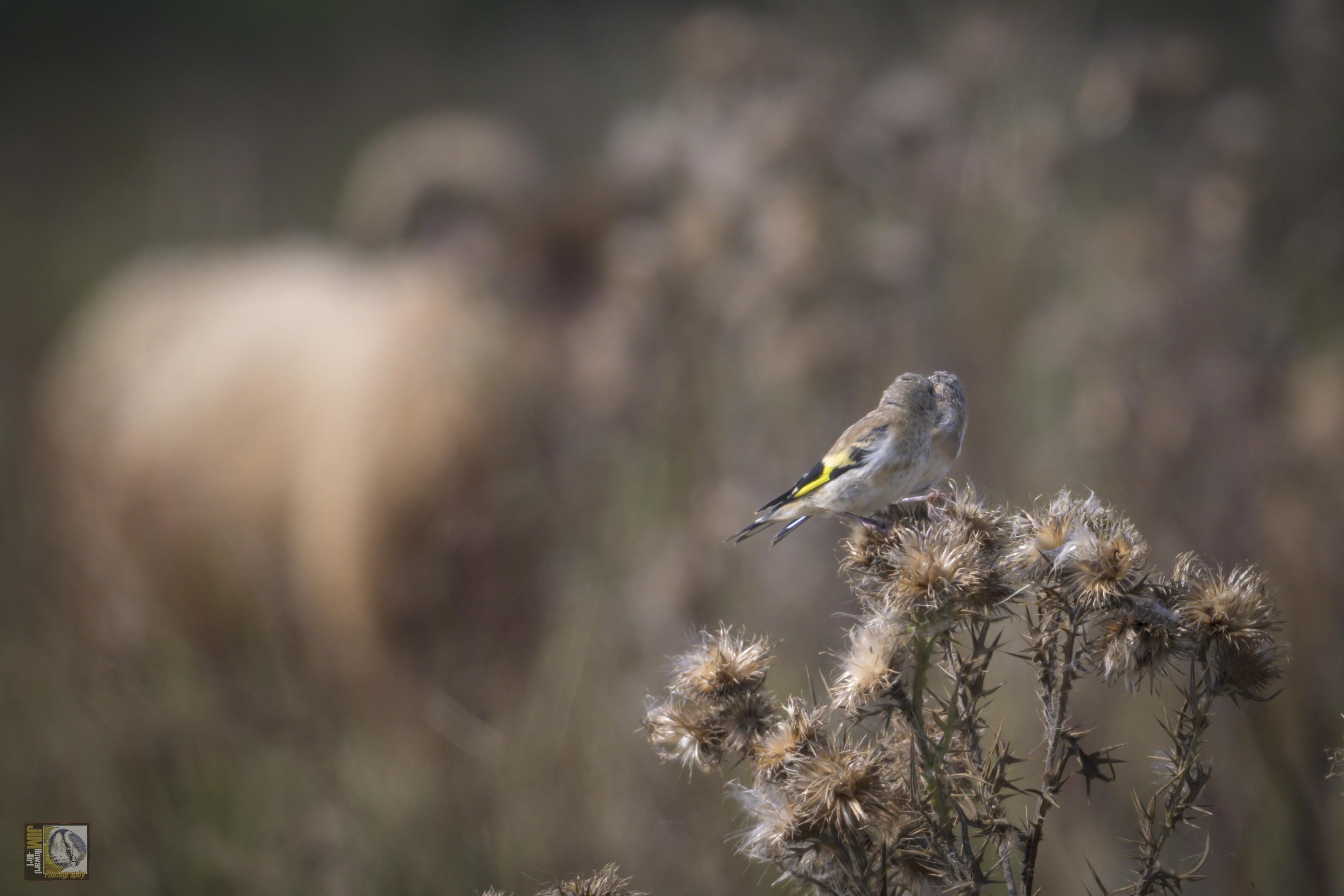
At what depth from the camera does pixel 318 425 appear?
4.00m

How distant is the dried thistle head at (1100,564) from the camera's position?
1.00 meters

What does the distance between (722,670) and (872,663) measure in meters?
0.17

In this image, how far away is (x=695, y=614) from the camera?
126 inches

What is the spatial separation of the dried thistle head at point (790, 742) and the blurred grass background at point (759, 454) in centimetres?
140

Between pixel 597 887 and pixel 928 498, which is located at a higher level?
pixel 928 498

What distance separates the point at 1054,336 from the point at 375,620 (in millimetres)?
2807

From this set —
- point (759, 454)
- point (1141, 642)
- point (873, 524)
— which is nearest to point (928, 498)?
point (873, 524)

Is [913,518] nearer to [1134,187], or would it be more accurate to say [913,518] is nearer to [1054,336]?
[1054,336]

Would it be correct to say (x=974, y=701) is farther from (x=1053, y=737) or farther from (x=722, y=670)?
(x=722, y=670)

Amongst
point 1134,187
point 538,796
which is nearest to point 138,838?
point 538,796

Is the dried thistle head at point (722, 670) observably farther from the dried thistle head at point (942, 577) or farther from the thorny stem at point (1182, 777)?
the thorny stem at point (1182, 777)

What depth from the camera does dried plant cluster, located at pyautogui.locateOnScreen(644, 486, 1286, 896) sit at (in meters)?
1.01

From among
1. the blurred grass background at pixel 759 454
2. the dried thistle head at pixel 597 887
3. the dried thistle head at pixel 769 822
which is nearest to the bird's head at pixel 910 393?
Result: the dried thistle head at pixel 769 822


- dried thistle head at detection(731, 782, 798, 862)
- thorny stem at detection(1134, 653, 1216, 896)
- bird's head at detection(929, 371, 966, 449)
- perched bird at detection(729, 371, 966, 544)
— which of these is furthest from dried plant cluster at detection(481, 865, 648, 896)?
bird's head at detection(929, 371, 966, 449)
